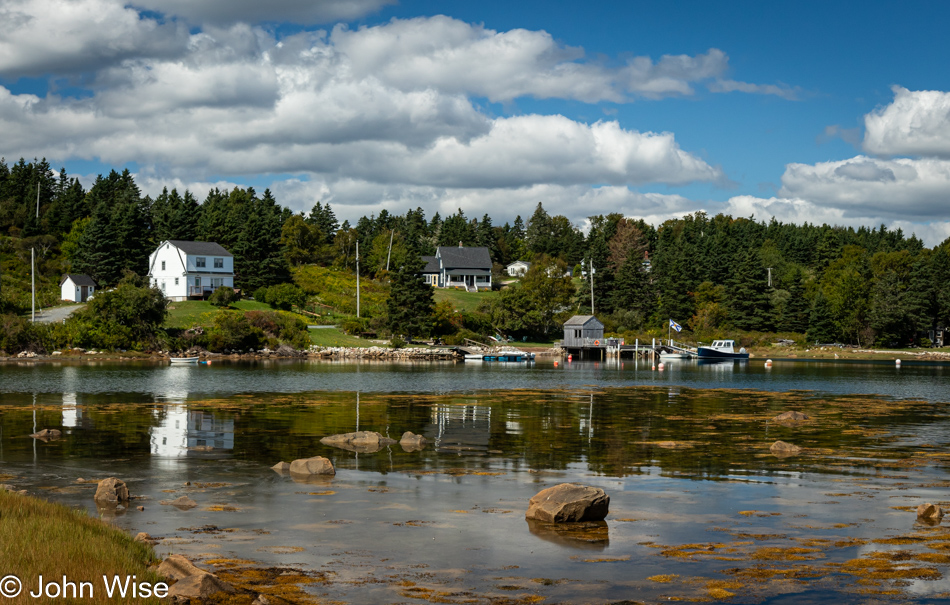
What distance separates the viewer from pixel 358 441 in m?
31.0

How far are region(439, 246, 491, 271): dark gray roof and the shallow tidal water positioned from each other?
122592mm

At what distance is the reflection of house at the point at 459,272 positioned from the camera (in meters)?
172

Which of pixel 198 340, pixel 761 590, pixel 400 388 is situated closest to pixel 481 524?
pixel 761 590

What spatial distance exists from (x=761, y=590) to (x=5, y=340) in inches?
3801

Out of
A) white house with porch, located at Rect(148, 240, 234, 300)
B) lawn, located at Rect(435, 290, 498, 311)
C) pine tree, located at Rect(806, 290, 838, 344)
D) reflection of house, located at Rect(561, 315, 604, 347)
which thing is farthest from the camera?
lawn, located at Rect(435, 290, 498, 311)

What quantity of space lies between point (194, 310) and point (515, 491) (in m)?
95.9

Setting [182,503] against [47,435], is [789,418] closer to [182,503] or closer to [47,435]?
[182,503]

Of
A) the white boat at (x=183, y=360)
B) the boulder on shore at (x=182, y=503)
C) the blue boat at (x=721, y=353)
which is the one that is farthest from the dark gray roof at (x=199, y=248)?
the boulder on shore at (x=182, y=503)

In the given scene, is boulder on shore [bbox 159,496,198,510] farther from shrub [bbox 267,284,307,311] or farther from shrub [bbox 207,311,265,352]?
shrub [bbox 267,284,307,311]

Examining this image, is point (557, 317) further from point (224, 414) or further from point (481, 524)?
point (481, 524)

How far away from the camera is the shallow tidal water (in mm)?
14688

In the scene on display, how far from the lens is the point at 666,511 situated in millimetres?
20172

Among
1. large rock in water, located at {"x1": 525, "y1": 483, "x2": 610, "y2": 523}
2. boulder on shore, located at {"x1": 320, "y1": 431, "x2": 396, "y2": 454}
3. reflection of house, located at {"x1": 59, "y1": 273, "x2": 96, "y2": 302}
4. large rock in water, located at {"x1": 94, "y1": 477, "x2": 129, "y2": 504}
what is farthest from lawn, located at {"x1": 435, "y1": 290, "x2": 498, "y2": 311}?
large rock in water, located at {"x1": 525, "y1": 483, "x2": 610, "y2": 523}

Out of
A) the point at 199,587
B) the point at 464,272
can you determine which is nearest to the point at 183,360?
the point at 199,587
